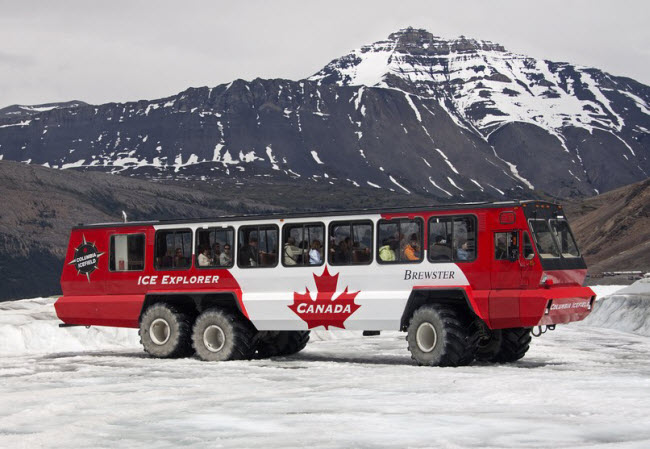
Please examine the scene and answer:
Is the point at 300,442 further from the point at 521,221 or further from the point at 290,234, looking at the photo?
the point at 290,234

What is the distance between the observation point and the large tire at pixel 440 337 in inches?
710

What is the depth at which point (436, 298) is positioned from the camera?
18.8m

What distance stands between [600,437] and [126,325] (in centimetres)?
1389

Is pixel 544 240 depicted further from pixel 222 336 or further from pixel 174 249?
pixel 174 249

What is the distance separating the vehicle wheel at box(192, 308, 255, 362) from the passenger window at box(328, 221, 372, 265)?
254cm

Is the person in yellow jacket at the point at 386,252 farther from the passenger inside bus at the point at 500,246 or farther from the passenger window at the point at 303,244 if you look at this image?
the passenger inside bus at the point at 500,246

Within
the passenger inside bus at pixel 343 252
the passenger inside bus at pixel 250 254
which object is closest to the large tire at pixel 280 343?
the passenger inside bus at pixel 250 254

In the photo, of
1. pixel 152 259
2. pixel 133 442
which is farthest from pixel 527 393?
pixel 152 259

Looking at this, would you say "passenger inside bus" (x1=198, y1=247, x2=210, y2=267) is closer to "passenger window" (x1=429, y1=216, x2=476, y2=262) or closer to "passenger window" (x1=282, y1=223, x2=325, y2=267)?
"passenger window" (x1=282, y1=223, x2=325, y2=267)

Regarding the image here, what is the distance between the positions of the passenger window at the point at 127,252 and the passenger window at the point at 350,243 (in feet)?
15.8

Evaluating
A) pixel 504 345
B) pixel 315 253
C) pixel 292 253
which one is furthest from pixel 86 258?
pixel 504 345

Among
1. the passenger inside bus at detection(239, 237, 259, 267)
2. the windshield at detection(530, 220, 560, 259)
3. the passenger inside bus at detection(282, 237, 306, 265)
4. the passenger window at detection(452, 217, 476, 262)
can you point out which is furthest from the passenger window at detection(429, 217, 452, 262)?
the passenger inside bus at detection(239, 237, 259, 267)

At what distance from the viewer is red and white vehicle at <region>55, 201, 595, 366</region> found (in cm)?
1798

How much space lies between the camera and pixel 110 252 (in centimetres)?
2247
